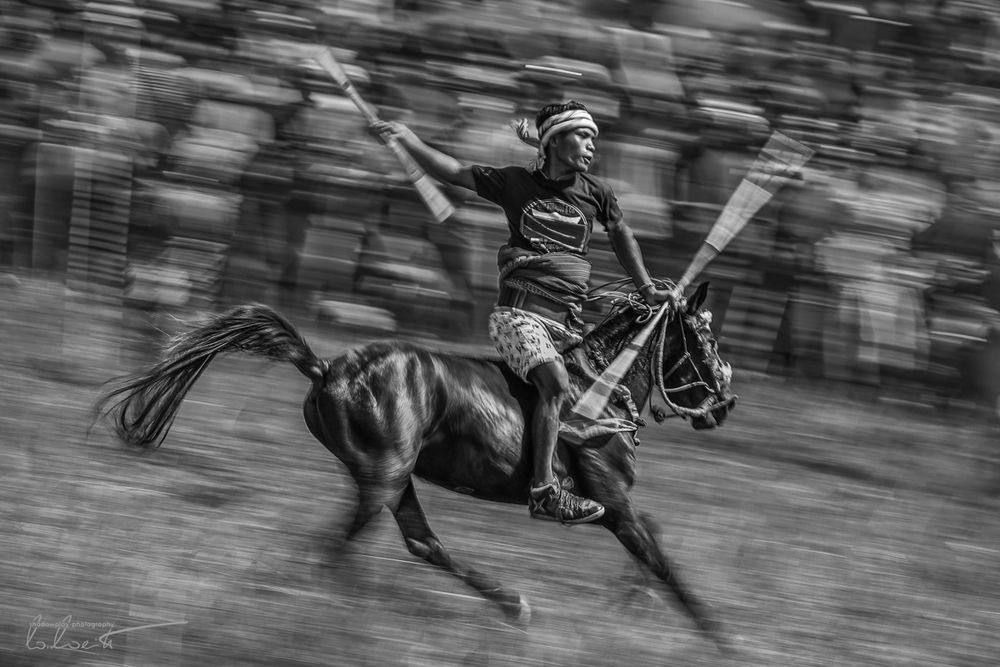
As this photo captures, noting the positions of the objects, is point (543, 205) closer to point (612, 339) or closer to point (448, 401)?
point (612, 339)

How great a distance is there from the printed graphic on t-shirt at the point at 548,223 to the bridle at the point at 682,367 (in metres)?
0.49

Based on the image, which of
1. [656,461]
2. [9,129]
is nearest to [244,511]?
[656,461]

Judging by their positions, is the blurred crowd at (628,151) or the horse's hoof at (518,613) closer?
the horse's hoof at (518,613)

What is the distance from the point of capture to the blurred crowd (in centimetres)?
637

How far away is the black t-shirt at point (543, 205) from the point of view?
4.29 metres

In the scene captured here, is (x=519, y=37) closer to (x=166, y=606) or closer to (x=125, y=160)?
(x=125, y=160)

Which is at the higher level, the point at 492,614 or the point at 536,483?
the point at 536,483

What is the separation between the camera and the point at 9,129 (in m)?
6.94

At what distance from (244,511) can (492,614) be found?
1.23 metres

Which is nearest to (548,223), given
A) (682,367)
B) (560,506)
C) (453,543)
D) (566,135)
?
(566,135)

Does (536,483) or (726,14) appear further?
(726,14)

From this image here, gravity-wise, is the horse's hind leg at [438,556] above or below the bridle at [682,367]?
below
